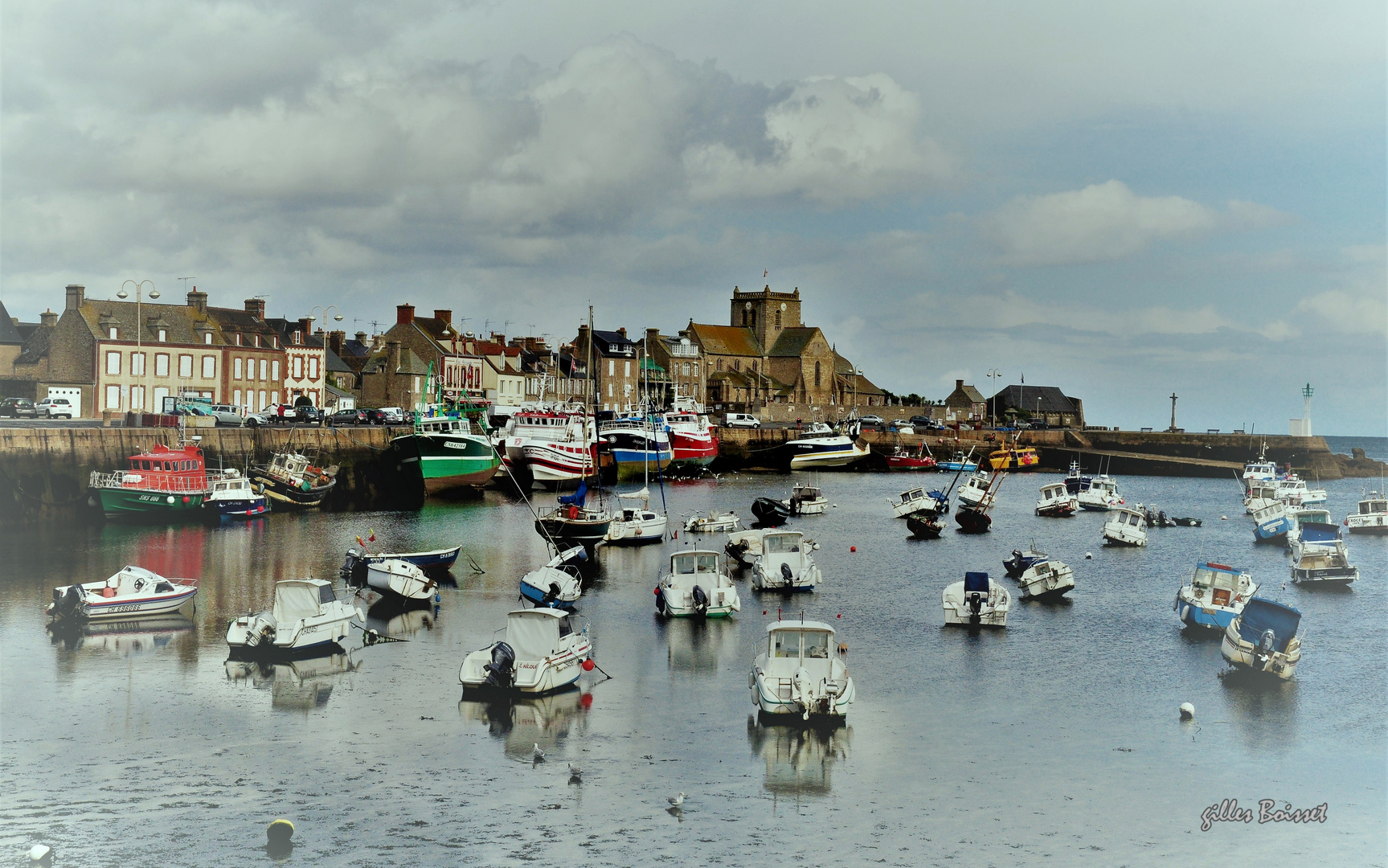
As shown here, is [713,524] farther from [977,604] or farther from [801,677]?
[801,677]

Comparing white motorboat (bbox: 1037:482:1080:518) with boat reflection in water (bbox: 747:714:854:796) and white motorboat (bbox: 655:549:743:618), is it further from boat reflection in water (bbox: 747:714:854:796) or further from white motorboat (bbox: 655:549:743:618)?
boat reflection in water (bbox: 747:714:854:796)

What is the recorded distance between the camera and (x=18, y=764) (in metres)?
25.9

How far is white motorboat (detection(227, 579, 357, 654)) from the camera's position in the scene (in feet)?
115

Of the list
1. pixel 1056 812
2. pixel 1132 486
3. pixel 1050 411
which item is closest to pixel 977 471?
pixel 1132 486

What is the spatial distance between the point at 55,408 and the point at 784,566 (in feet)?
168

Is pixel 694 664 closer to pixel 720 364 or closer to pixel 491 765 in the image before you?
pixel 491 765

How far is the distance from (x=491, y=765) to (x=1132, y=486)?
10011 centimetres

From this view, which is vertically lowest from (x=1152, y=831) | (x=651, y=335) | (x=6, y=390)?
(x=1152, y=831)

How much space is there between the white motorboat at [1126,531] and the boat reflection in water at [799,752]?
1650 inches

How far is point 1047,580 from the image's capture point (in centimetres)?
4744

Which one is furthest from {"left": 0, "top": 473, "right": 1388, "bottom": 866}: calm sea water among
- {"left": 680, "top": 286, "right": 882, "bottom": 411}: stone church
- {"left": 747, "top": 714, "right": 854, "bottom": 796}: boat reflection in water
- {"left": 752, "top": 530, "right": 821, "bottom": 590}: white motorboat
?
{"left": 680, "top": 286, "right": 882, "bottom": 411}: stone church

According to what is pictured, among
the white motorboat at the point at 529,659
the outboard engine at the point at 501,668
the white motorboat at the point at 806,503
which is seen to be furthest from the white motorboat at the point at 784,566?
the white motorboat at the point at 806,503

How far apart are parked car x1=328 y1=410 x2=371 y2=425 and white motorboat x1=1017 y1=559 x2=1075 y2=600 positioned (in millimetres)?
52284

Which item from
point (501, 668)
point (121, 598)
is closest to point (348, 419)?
point (121, 598)
